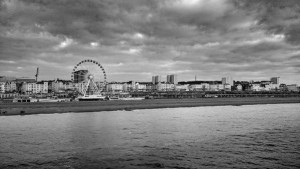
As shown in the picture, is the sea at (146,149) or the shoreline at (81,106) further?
the shoreline at (81,106)

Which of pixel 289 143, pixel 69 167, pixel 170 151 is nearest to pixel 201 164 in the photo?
pixel 170 151

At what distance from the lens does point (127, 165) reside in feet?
59.0

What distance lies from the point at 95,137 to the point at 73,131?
5353 millimetres

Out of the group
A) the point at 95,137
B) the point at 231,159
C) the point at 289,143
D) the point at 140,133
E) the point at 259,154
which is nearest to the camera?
the point at 231,159

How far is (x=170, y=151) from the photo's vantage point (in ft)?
72.0

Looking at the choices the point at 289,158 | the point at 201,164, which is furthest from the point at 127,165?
the point at 289,158

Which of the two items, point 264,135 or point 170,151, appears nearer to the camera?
point 170,151

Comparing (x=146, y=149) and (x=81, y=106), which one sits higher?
(x=81, y=106)

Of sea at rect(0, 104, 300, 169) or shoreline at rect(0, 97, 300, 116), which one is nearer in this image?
sea at rect(0, 104, 300, 169)

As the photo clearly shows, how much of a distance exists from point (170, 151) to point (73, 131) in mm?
14798

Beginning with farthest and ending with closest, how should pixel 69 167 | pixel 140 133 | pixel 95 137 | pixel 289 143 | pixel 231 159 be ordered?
pixel 140 133
pixel 95 137
pixel 289 143
pixel 231 159
pixel 69 167

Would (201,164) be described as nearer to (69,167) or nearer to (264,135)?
(69,167)

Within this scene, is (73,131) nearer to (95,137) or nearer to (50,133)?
(50,133)

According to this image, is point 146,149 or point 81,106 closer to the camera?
point 146,149
